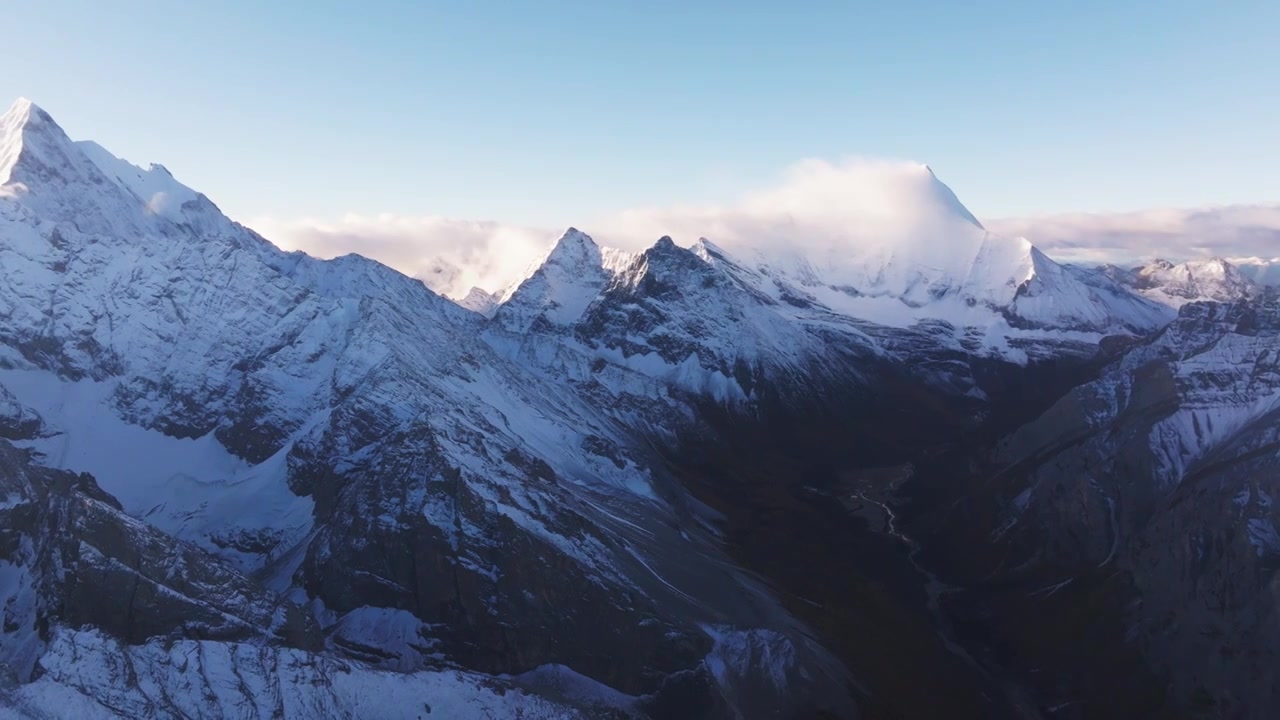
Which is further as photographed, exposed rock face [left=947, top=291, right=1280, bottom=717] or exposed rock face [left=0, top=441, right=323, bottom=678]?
exposed rock face [left=947, top=291, right=1280, bottom=717]

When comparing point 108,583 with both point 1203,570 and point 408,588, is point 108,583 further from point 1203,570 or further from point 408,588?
point 1203,570

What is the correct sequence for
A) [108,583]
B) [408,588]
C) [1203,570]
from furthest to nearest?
[1203,570], [408,588], [108,583]

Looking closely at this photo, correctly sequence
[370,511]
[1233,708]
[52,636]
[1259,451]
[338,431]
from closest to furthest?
[52,636] → [1233,708] → [370,511] → [1259,451] → [338,431]

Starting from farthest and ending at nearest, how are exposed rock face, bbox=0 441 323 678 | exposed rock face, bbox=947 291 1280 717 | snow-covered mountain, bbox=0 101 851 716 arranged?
exposed rock face, bbox=947 291 1280 717 < exposed rock face, bbox=0 441 323 678 < snow-covered mountain, bbox=0 101 851 716

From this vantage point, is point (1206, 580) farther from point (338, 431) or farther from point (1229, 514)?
point (338, 431)

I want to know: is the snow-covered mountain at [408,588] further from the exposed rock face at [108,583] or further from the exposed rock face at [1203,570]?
the exposed rock face at [1203,570]

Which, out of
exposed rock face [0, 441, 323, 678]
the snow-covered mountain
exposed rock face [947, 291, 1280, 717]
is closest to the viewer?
the snow-covered mountain

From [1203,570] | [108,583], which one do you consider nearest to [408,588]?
[108,583]

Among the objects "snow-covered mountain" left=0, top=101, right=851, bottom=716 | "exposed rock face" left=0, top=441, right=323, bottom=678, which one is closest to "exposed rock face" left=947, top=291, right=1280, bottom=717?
"snow-covered mountain" left=0, top=101, right=851, bottom=716

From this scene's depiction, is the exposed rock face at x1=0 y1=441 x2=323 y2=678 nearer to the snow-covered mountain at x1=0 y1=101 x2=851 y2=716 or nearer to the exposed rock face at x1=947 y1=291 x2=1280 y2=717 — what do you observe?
the snow-covered mountain at x1=0 y1=101 x2=851 y2=716

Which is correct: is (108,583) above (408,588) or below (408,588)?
above

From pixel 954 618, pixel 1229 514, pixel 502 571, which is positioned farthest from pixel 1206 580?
pixel 502 571
